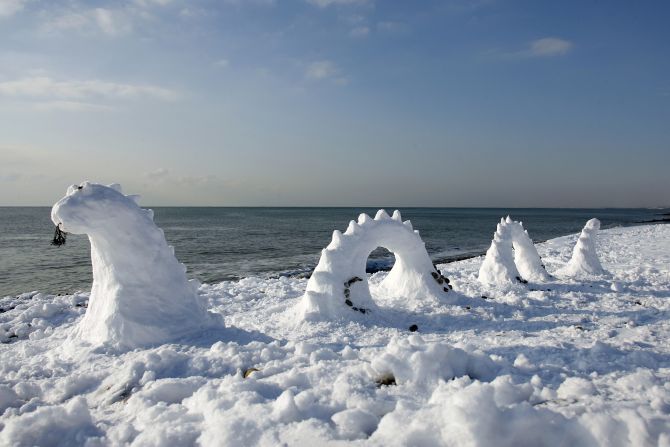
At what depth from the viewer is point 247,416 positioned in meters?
4.19

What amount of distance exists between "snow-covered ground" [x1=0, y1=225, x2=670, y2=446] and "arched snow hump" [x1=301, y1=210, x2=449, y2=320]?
46 cm

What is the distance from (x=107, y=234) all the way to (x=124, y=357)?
2346mm

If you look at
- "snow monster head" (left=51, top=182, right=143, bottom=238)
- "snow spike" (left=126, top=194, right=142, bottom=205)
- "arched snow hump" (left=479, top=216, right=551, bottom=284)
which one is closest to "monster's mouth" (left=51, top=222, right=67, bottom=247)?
"snow monster head" (left=51, top=182, right=143, bottom=238)

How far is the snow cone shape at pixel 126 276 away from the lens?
294 inches

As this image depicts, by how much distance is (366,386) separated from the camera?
4914 millimetres

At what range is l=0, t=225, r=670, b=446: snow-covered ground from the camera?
366 centimetres

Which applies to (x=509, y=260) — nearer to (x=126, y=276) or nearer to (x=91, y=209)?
(x=126, y=276)

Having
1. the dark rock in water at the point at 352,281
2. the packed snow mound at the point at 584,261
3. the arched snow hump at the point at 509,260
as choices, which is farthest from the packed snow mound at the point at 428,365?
the packed snow mound at the point at 584,261

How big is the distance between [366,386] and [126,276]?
17.6ft

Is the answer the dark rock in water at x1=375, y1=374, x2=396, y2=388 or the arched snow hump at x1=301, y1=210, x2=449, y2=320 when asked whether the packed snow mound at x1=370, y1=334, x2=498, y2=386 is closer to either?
the dark rock in water at x1=375, y1=374, x2=396, y2=388

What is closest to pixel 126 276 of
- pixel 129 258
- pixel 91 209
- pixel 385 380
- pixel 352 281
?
pixel 129 258

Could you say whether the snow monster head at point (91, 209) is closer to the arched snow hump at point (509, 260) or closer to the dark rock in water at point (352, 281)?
the dark rock in water at point (352, 281)

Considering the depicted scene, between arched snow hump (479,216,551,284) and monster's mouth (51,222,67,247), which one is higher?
monster's mouth (51,222,67,247)

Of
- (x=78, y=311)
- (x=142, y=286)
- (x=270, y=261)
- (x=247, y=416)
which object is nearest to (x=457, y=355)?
(x=247, y=416)
